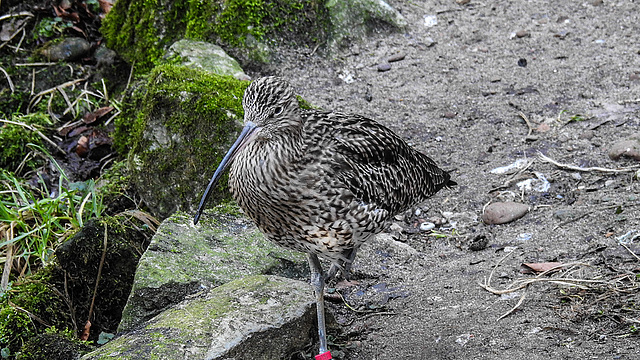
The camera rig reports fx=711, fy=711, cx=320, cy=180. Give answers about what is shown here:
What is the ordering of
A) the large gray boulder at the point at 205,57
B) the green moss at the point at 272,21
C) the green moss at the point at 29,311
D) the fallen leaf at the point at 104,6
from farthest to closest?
the fallen leaf at the point at 104,6 → the green moss at the point at 272,21 → the large gray boulder at the point at 205,57 → the green moss at the point at 29,311

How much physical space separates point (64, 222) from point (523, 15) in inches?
215

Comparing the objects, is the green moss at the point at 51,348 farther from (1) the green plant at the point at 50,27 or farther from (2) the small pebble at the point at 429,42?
(2) the small pebble at the point at 429,42

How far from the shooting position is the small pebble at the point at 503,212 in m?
5.57

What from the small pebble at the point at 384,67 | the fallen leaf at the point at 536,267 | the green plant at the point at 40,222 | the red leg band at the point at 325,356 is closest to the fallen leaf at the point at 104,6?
the green plant at the point at 40,222

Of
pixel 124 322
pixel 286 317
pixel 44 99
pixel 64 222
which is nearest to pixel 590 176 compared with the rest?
pixel 286 317

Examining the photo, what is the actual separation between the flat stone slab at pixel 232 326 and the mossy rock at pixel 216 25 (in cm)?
375

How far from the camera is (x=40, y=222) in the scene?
621 cm

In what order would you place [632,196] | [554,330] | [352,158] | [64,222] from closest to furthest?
1. [554,330]
2. [352,158]
3. [632,196]
4. [64,222]

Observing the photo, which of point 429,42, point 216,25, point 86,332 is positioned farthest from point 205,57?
point 86,332

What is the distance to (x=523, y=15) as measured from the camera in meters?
8.19

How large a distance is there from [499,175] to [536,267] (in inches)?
59.3

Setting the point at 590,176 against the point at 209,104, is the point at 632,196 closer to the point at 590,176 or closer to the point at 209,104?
the point at 590,176

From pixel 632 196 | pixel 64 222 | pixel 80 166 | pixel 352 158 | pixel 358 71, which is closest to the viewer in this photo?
pixel 352 158

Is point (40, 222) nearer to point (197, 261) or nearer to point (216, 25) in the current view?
point (197, 261)
